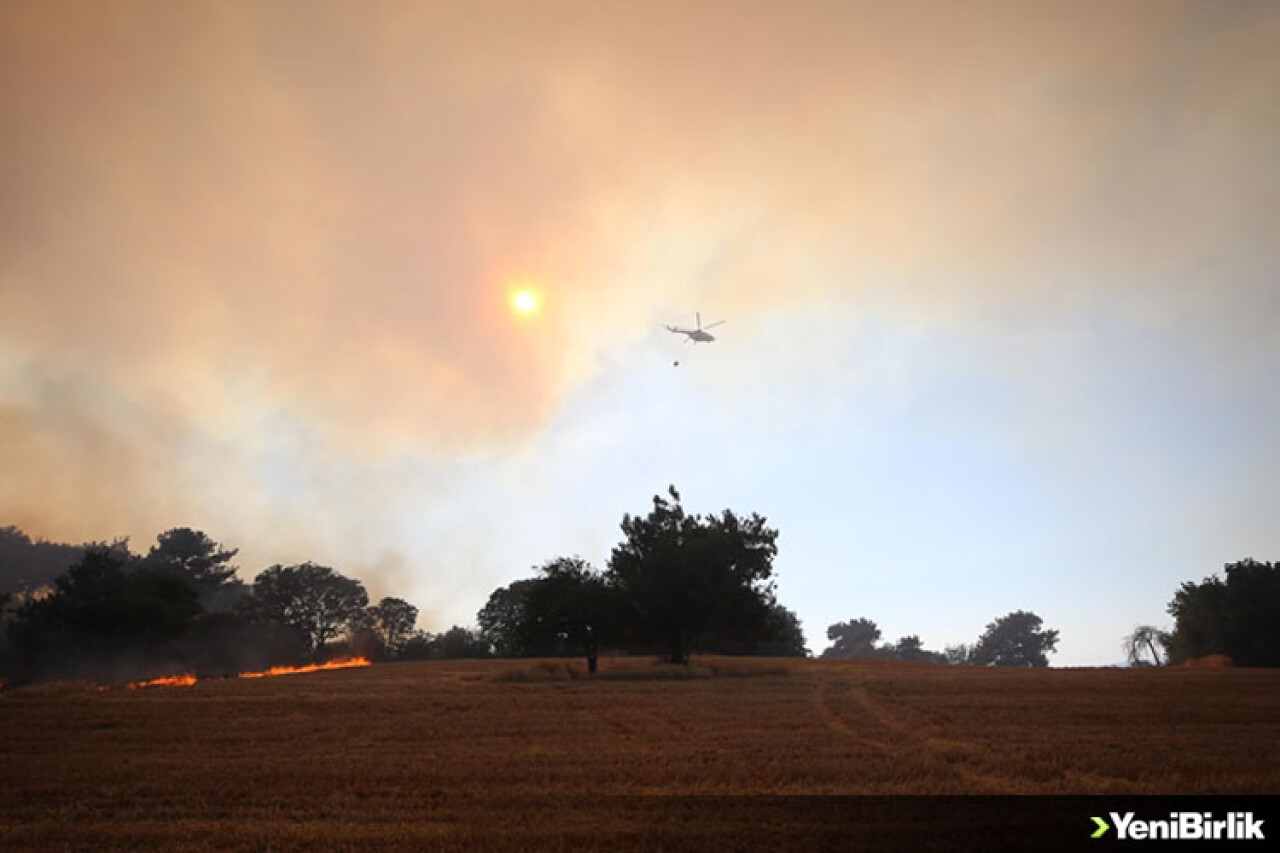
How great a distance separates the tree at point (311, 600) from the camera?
120312mm

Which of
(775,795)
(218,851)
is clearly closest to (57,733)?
(218,851)

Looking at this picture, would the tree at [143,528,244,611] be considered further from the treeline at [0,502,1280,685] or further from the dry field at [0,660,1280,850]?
the dry field at [0,660,1280,850]

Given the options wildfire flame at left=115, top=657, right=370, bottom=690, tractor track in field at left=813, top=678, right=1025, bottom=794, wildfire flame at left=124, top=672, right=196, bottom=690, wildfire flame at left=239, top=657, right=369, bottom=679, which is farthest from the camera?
wildfire flame at left=239, top=657, right=369, bottom=679

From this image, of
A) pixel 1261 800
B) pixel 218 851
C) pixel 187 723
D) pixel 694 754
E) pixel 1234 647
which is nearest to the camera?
pixel 218 851

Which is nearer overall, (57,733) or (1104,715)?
(57,733)

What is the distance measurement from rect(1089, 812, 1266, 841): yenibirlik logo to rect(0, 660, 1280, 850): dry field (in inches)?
120

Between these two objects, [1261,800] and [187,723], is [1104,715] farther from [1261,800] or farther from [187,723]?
[187,723]

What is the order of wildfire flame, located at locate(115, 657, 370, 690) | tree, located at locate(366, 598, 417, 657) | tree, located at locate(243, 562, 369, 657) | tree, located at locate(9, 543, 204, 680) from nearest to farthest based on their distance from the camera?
wildfire flame, located at locate(115, 657, 370, 690) < tree, located at locate(9, 543, 204, 680) < tree, located at locate(243, 562, 369, 657) < tree, located at locate(366, 598, 417, 657)

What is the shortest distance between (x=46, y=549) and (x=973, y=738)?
192 meters

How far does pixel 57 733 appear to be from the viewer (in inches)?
979

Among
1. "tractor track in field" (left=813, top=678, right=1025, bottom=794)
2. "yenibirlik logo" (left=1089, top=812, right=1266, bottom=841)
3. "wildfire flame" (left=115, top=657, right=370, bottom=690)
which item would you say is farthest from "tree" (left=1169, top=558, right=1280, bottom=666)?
"wildfire flame" (left=115, top=657, right=370, bottom=690)

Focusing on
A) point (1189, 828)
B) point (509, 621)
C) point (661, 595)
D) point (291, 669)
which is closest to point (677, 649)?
point (661, 595)

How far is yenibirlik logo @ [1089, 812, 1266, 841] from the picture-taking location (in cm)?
1148

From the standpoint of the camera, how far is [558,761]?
19078 mm
